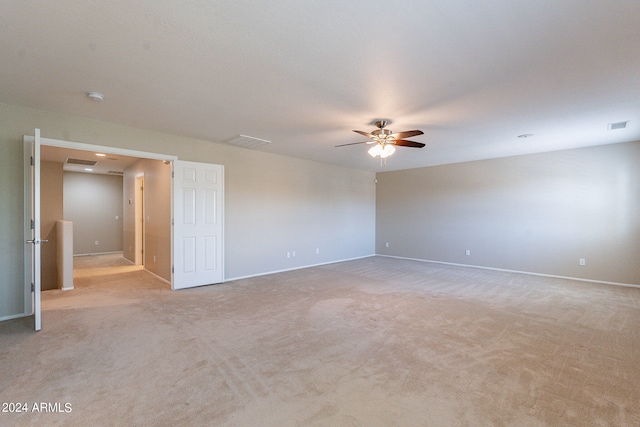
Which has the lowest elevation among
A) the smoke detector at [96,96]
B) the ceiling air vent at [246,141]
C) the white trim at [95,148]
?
the white trim at [95,148]

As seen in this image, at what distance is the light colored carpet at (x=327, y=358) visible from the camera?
189cm

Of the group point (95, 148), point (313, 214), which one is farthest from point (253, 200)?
point (95, 148)

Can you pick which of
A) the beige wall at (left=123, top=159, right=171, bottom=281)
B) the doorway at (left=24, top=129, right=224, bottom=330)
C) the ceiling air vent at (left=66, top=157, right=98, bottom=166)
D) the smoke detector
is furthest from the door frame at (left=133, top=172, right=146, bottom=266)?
the smoke detector

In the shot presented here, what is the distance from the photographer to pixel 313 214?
708cm

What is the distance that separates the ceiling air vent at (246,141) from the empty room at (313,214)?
81 millimetres

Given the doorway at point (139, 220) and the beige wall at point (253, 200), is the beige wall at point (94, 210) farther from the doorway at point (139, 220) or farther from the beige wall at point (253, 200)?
the beige wall at point (253, 200)

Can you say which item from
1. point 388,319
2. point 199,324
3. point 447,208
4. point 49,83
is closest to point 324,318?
point 388,319

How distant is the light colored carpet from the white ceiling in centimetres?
263

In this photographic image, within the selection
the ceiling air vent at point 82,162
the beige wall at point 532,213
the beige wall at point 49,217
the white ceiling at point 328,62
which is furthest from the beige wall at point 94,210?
the beige wall at point 532,213

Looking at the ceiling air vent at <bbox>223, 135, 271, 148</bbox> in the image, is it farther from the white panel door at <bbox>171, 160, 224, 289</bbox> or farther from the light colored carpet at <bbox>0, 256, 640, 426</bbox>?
the light colored carpet at <bbox>0, 256, 640, 426</bbox>

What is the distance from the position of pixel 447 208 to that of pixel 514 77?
505 cm

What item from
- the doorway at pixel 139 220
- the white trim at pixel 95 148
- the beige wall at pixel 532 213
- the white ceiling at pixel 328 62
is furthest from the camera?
the doorway at pixel 139 220

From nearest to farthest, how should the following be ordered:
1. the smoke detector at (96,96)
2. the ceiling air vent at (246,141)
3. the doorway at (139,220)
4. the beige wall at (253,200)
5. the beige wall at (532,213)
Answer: the smoke detector at (96,96)
the beige wall at (253,200)
the ceiling air vent at (246,141)
the beige wall at (532,213)
the doorway at (139,220)

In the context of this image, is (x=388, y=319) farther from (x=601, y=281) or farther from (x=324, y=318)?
(x=601, y=281)
